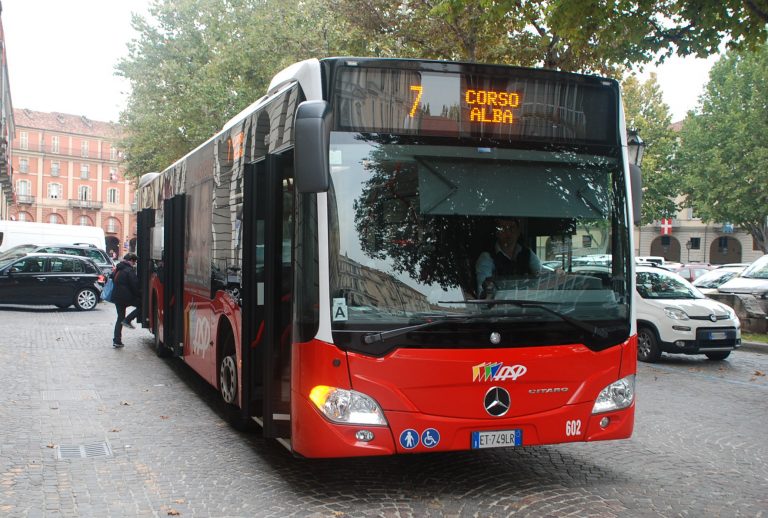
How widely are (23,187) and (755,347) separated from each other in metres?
97.0

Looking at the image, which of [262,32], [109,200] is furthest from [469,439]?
[109,200]

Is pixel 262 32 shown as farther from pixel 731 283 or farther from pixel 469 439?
pixel 469 439

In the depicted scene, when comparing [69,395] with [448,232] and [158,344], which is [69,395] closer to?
[158,344]

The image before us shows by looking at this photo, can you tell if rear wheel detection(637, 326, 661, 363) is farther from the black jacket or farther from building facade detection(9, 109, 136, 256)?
Answer: building facade detection(9, 109, 136, 256)

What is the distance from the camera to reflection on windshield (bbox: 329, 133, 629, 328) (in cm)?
531

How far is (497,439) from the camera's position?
553cm

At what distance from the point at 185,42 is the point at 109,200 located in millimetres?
68548

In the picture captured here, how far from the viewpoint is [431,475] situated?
20.6ft

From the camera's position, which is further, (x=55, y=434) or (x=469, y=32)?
(x=469, y=32)

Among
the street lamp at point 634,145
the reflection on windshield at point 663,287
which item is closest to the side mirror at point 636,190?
the street lamp at point 634,145

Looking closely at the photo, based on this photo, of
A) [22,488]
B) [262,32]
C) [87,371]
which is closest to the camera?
[22,488]

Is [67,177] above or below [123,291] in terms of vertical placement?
above

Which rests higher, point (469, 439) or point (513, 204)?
point (513, 204)

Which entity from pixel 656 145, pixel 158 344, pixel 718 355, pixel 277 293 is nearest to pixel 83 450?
pixel 277 293
